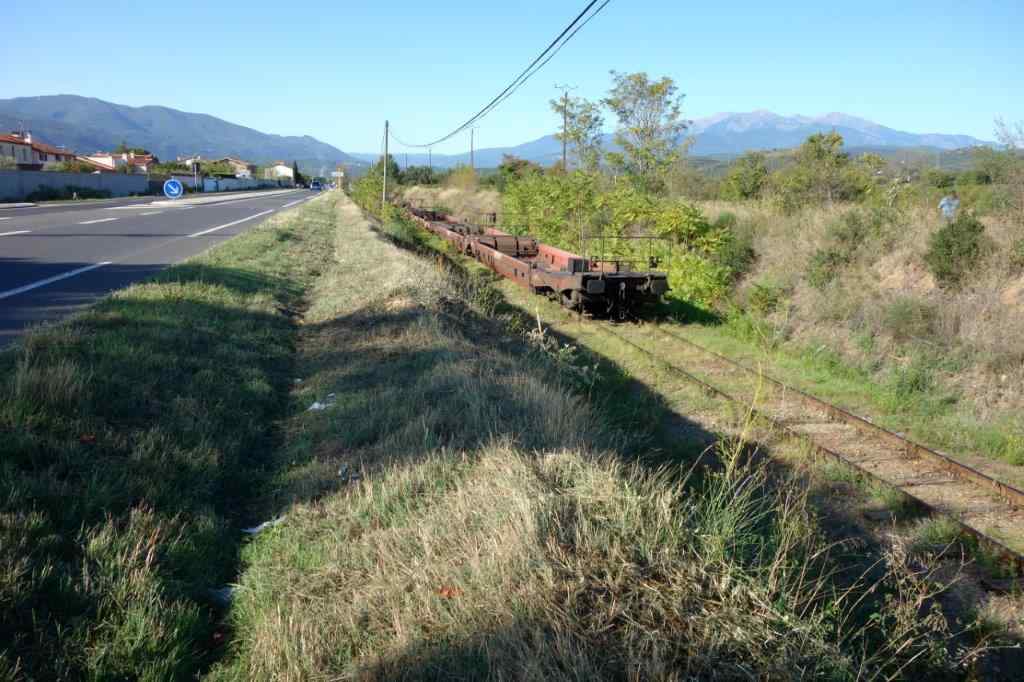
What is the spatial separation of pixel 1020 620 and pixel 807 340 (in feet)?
27.8

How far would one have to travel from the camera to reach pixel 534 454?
4.67 metres

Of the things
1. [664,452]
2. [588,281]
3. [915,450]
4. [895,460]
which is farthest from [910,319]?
[664,452]

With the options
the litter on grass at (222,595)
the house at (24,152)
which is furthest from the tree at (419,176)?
the litter on grass at (222,595)

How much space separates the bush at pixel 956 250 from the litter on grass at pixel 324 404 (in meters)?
9.96

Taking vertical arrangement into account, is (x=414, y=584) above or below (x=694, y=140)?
below

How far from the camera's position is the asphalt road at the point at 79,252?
10.2 m

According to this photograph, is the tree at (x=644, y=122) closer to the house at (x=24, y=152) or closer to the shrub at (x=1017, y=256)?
the shrub at (x=1017, y=256)

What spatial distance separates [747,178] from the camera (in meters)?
27.0

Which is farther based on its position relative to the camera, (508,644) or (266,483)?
(266,483)

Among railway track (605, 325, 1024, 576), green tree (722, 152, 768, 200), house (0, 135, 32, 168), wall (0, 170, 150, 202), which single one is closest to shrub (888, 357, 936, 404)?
railway track (605, 325, 1024, 576)

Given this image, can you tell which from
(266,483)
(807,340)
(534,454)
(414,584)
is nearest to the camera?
(414,584)

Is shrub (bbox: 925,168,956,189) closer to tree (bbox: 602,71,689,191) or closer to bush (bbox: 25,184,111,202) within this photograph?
tree (bbox: 602,71,689,191)

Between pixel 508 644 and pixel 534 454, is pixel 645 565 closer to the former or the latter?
pixel 508 644

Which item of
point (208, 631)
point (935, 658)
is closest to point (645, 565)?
point (935, 658)
